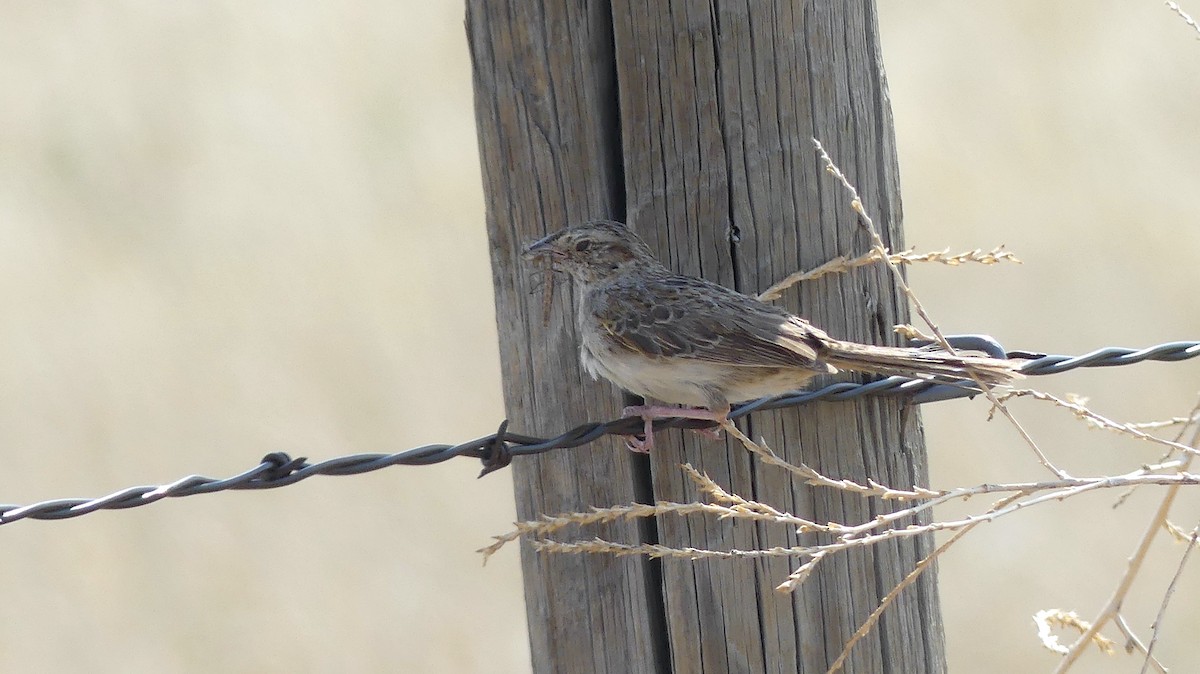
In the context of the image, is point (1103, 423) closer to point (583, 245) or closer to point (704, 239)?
point (704, 239)

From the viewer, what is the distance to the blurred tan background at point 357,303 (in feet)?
29.7

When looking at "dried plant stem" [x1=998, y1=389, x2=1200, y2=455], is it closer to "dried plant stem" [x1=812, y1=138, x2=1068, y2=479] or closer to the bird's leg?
"dried plant stem" [x1=812, y1=138, x2=1068, y2=479]

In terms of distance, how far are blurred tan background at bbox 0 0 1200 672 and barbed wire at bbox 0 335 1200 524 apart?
220 inches

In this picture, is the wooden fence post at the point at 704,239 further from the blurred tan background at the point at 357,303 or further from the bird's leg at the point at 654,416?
the blurred tan background at the point at 357,303

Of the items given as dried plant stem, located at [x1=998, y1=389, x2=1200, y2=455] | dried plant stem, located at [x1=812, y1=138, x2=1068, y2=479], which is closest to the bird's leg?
dried plant stem, located at [x1=812, y1=138, x2=1068, y2=479]

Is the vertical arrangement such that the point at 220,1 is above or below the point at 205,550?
above

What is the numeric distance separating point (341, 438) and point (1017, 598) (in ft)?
17.0

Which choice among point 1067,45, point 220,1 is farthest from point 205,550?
point 1067,45

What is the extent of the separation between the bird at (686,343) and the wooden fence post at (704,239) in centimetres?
8

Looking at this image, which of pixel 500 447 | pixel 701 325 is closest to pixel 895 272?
pixel 701 325

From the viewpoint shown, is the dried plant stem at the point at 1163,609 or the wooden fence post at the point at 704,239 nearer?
the dried plant stem at the point at 1163,609

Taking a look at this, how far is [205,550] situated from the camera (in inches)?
368

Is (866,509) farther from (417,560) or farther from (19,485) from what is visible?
(19,485)

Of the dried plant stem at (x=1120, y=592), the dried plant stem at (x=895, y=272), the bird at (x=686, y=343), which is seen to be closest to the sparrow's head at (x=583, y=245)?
the bird at (x=686, y=343)
